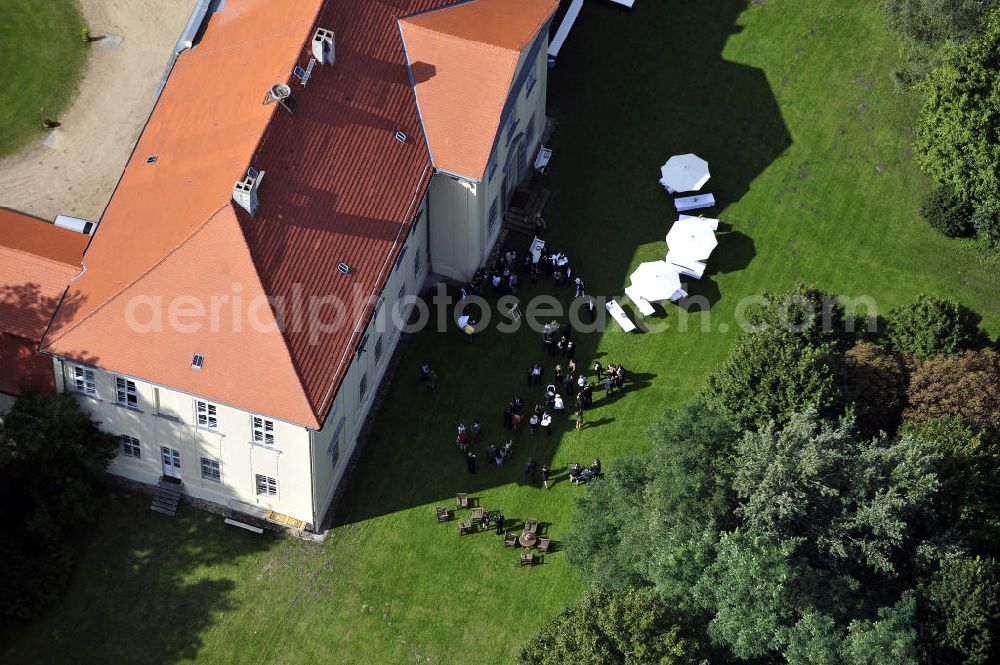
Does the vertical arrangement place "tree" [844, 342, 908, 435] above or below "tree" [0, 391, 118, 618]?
above

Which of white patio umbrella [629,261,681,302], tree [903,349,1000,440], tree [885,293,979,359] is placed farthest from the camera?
white patio umbrella [629,261,681,302]

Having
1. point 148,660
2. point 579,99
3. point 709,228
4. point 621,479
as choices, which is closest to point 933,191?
point 709,228

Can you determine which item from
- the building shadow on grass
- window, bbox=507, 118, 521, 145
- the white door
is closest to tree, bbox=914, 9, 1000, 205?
the building shadow on grass

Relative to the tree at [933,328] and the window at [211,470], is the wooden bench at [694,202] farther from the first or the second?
the window at [211,470]

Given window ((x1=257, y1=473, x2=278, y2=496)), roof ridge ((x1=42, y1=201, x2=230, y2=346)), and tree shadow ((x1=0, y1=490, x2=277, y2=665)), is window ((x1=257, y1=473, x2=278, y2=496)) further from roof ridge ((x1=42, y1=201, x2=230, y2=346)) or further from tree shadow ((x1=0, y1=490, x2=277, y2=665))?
roof ridge ((x1=42, y1=201, x2=230, y2=346))

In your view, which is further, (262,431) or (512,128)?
(512,128)

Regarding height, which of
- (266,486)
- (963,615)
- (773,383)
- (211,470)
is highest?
(773,383)

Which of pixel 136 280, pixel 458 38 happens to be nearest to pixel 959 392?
pixel 458 38

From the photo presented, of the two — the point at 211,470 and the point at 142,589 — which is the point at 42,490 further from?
the point at 211,470
